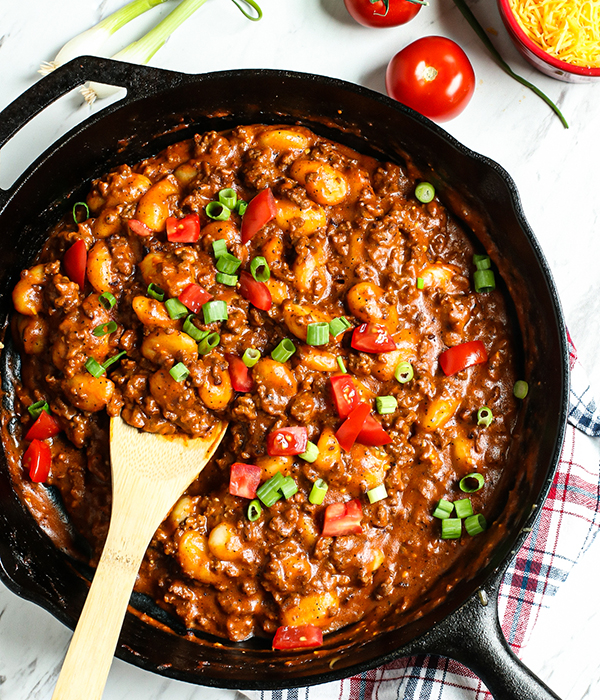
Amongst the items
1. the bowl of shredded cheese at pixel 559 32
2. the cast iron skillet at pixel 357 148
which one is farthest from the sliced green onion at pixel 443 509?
the bowl of shredded cheese at pixel 559 32

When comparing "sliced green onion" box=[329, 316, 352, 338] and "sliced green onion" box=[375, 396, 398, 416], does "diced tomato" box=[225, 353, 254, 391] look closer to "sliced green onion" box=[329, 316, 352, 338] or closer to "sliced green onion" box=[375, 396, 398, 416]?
"sliced green onion" box=[329, 316, 352, 338]

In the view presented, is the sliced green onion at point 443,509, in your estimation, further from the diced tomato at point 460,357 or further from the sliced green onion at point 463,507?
the diced tomato at point 460,357

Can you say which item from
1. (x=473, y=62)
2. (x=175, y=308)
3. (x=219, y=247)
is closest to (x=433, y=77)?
(x=473, y=62)

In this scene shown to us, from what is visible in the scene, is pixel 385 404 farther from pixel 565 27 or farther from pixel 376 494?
pixel 565 27

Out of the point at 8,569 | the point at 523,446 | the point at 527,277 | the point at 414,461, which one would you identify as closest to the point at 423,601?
the point at 414,461

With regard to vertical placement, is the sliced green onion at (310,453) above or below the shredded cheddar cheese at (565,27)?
below

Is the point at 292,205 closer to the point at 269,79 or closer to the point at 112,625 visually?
the point at 269,79

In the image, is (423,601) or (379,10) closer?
(423,601)
